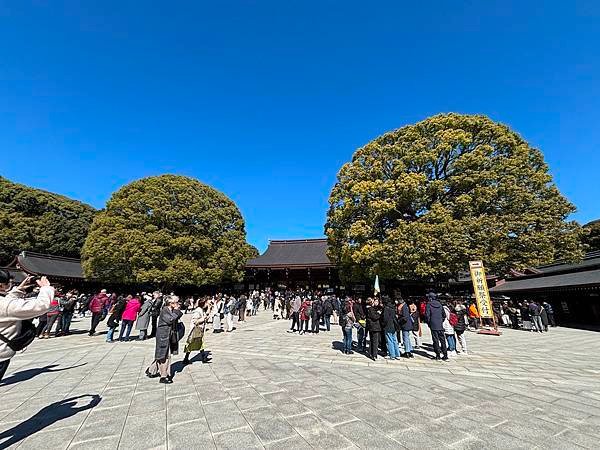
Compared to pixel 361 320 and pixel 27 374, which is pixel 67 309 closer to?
pixel 27 374

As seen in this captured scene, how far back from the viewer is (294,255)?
33125mm

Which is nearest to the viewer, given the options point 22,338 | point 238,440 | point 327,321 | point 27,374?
point 22,338

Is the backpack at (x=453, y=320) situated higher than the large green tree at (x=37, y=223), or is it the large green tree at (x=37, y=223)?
the large green tree at (x=37, y=223)

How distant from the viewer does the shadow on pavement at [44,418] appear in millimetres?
3531

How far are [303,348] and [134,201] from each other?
23.0m

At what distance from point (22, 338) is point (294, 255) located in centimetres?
3036

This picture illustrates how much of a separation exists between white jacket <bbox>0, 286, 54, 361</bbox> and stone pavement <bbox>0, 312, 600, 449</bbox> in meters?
1.54

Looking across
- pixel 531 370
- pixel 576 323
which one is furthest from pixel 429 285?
pixel 531 370

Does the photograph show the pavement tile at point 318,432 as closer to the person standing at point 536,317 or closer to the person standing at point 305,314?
the person standing at point 305,314

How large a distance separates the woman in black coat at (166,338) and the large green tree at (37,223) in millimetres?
40302

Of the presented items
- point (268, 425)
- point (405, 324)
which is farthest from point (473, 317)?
point (268, 425)

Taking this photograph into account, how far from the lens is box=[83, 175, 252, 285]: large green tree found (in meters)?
23.3

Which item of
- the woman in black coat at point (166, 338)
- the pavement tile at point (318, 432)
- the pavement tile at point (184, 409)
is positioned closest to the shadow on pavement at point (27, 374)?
the woman in black coat at point (166, 338)

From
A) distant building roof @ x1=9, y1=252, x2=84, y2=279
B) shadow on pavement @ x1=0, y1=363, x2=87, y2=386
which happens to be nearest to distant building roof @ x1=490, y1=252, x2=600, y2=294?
shadow on pavement @ x1=0, y1=363, x2=87, y2=386
